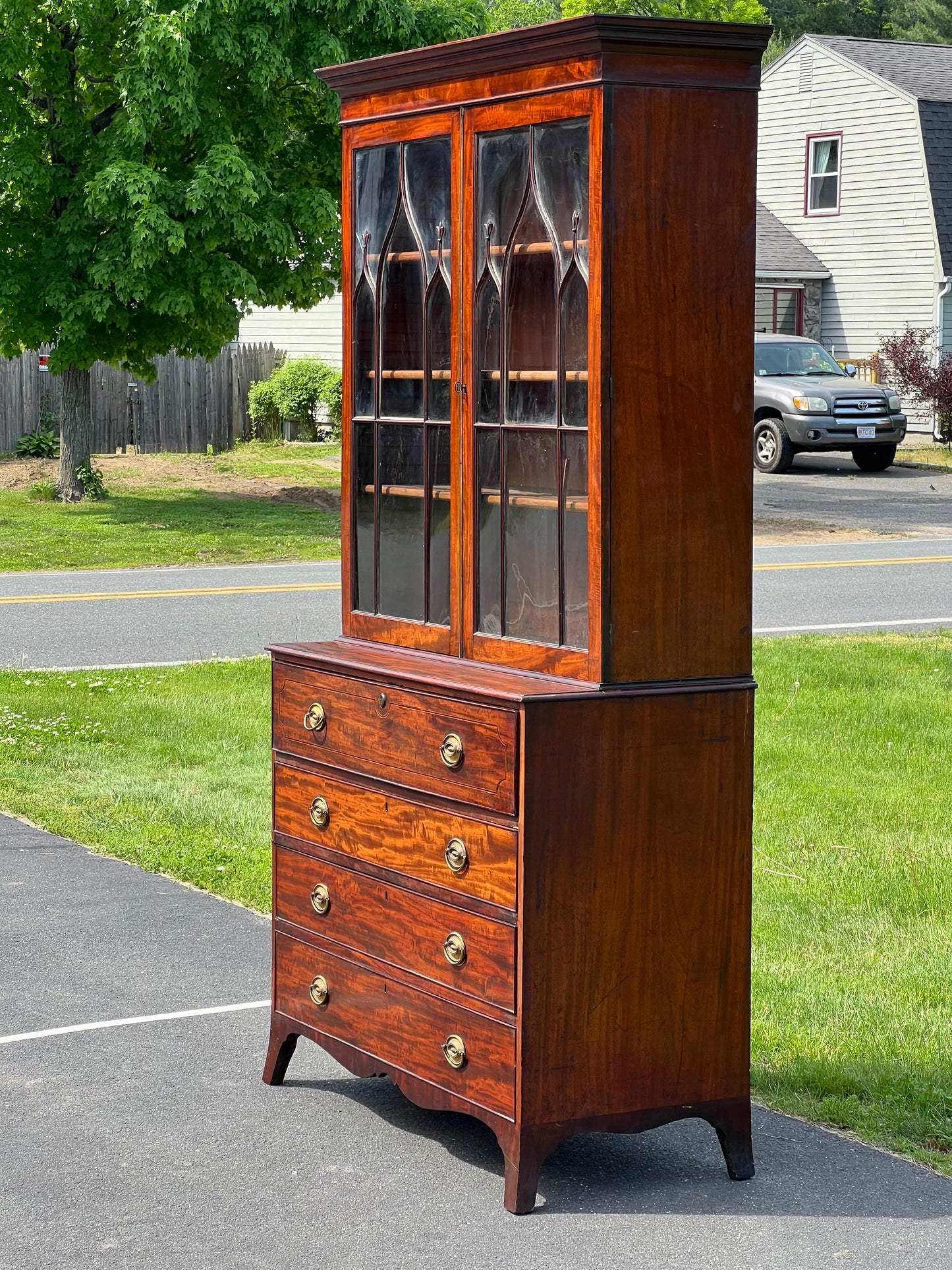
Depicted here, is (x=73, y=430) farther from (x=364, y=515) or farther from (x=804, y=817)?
(x=364, y=515)

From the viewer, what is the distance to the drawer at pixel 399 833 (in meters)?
4.01

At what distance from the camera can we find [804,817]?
296 inches

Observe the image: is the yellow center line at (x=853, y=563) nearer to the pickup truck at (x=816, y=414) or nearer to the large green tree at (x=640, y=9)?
the pickup truck at (x=816, y=414)

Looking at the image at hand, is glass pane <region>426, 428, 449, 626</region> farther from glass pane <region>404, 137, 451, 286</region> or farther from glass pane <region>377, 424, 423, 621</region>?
glass pane <region>404, 137, 451, 286</region>

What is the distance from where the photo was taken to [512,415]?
429 centimetres

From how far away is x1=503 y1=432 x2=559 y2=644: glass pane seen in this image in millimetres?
4203

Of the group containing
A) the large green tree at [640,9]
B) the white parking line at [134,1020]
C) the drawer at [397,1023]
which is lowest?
the white parking line at [134,1020]

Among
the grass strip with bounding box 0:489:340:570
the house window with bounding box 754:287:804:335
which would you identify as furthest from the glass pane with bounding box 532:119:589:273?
the house window with bounding box 754:287:804:335

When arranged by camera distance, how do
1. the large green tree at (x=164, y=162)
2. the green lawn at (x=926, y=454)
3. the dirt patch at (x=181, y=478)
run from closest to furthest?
1. the large green tree at (x=164, y=162)
2. the dirt patch at (x=181, y=478)
3. the green lawn at (x=926, y=454)

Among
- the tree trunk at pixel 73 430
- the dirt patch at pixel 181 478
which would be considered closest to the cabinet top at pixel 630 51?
the tree trunk at pixel 73 430

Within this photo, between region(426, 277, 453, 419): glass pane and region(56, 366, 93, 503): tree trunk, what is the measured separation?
16.7 metres

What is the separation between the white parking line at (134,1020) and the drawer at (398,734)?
3.52ft

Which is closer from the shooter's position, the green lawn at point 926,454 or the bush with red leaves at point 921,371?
the green lawn at point 926,454

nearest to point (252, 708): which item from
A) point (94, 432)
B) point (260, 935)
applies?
point (260, 935)
